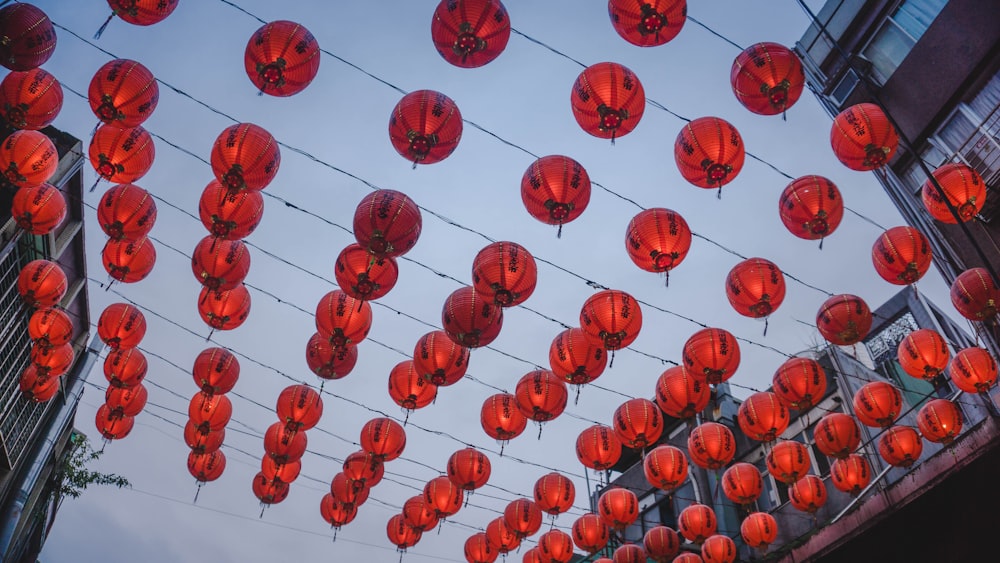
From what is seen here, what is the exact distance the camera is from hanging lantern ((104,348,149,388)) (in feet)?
35.4

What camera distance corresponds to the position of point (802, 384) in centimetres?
976

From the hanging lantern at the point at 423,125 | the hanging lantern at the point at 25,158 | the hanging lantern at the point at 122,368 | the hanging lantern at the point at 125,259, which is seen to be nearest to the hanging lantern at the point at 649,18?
the hanging lantern at the point at 423,125

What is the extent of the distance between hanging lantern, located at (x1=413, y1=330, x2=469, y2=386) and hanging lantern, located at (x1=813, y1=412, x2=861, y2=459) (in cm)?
694

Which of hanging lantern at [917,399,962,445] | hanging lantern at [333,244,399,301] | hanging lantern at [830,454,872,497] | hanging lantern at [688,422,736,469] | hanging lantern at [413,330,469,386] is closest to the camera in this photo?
hanging lantern at [333,244,399,301]

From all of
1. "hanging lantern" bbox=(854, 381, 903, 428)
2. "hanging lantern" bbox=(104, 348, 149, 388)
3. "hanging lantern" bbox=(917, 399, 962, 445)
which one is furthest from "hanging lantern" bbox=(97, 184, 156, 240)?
"hanging lantern" bbox=(917, 399, 962, 445)

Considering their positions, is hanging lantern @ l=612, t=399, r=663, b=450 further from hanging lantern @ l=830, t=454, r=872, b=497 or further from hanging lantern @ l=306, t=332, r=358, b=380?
hanging lantern @ l=306, t=332, r=358, b=380

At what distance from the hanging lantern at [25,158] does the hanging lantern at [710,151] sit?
8902mm

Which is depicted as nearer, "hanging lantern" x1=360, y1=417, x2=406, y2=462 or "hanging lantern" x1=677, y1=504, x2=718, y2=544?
"hanging lantern" x1=360, y1=417, x2=406, y2=462

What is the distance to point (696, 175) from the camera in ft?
26.2

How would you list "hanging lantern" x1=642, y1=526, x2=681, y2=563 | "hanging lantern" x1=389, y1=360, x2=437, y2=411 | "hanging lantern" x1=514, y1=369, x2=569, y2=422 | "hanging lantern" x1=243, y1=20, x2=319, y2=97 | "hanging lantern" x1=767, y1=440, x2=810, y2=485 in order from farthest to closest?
"hanging lantern" x1=642, y1=526, x2=681, y2=563 → "hanging lantern" x1=767, y1=440, x2=810, y2=485 → "hanging lantern" x1=389, y1=360, x2=437, y2=411 → "hanging lantern" x1=514, y1=369, x2=569, y2=422 → "hanging lantern" x1=243, y1=20, x2=319, y2=97

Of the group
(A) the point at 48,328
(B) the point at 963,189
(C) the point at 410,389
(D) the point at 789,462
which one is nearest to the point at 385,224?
(C) the point at 410,389

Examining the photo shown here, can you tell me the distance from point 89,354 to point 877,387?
70.3 ft

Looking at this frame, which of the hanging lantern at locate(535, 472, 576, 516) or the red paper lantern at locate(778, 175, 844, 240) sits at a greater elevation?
the red paper lantern at locate(778, 175, 844, 240)

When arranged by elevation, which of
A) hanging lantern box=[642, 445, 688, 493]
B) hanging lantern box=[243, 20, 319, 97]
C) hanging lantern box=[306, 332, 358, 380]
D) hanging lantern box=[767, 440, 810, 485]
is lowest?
hanging lantern box=[642, 445, 688, 493]
